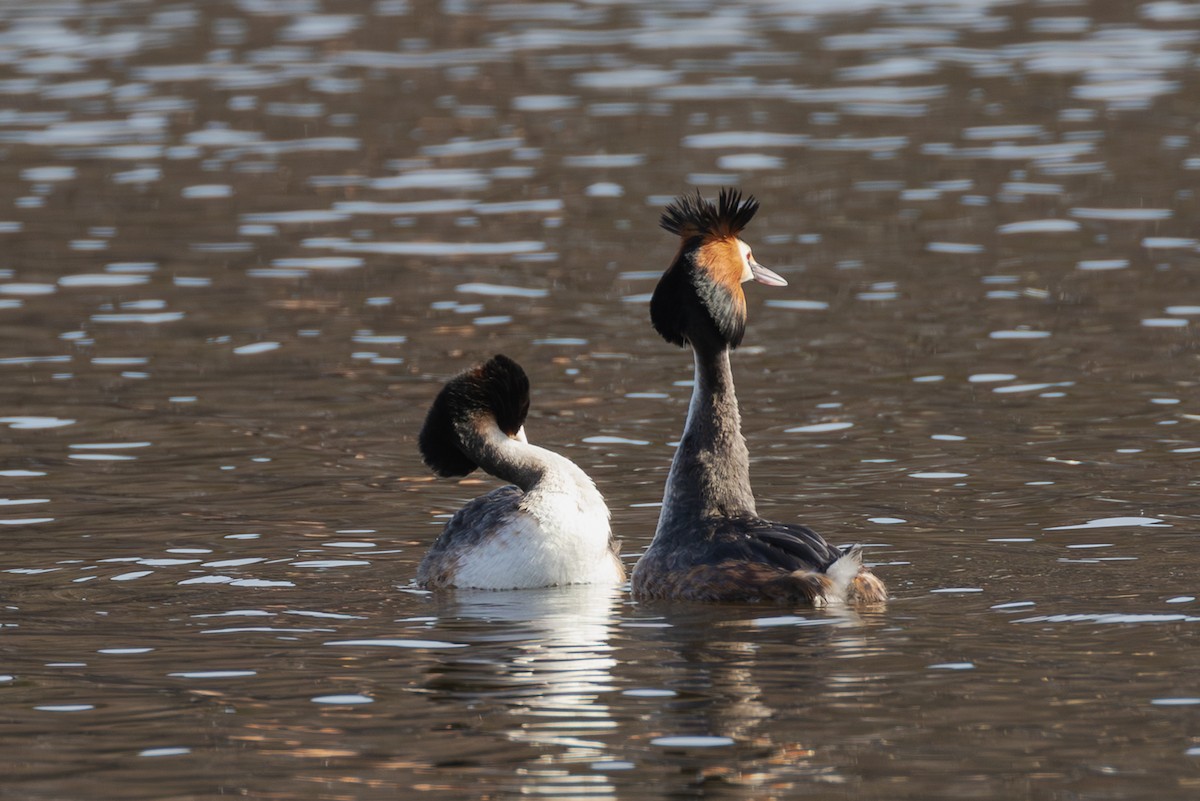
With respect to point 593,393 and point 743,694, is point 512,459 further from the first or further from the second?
point 593,393

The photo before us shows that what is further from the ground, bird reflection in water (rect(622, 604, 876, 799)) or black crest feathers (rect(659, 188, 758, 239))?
black crest feathers (rect(659, 188, 758, 239))

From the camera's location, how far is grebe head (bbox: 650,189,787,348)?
38.6ft

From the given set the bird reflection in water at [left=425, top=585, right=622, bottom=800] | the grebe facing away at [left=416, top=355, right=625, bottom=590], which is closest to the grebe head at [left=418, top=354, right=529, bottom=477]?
the grebe facing away at [left=416, top=355, right=625, bottom=590]

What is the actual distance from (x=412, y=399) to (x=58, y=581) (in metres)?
5.38

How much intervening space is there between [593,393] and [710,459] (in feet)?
17.5

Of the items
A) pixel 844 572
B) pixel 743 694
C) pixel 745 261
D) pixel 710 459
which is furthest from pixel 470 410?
pixel 743 694

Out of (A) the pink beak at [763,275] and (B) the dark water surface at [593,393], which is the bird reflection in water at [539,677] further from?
(A) the pink beak at [763,275]

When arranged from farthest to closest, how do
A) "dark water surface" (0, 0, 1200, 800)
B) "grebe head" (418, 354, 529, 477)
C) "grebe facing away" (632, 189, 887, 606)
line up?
"grebe head" (418, 354, 529, 477) → "grebe facing away" (632, 189, 887, 606) → "dark water surface" (0, 0, 1200, 800)

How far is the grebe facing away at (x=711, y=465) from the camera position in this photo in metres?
11.2

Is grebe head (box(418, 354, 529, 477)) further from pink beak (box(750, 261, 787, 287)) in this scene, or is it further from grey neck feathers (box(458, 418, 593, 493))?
pink beak (box(750, 261, 787, 287))

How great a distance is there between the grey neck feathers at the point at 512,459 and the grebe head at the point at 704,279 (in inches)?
41.0

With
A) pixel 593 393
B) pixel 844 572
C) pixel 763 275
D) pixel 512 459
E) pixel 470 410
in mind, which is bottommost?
pixel 593 393

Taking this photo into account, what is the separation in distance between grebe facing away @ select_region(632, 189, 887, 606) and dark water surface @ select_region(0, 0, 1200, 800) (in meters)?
0.29

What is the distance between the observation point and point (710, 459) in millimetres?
11867
